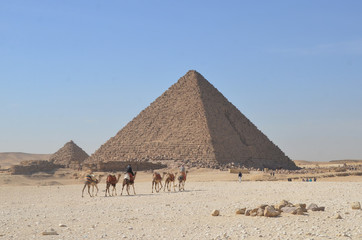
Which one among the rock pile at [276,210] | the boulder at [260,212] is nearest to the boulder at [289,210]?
the rock pile at [276,210]

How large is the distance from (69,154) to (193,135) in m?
18.8

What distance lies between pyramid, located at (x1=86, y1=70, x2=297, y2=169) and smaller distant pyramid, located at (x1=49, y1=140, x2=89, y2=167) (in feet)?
15.9

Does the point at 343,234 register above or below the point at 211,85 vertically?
below

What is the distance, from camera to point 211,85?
6075 cm

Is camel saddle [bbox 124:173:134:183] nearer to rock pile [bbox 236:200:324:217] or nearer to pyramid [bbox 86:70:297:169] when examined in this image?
rock pile [bbox 236:200:324:217]

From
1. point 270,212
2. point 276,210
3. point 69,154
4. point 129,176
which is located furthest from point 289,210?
Answer: point 69,154

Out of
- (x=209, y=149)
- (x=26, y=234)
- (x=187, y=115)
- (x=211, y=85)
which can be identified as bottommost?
(x=26, y=234)

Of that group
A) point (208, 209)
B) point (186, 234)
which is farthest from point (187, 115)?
point (186, 234)

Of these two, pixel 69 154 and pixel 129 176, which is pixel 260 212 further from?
pixel 69 154

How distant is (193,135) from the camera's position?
50.7 metres

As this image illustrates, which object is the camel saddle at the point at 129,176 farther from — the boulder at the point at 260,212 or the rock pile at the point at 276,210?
the boulder at the point at 260,212

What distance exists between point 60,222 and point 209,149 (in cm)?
3759

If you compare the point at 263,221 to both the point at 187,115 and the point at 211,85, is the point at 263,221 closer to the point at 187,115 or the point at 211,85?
the point at 187,115

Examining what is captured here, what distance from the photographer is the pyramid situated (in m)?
49.1
